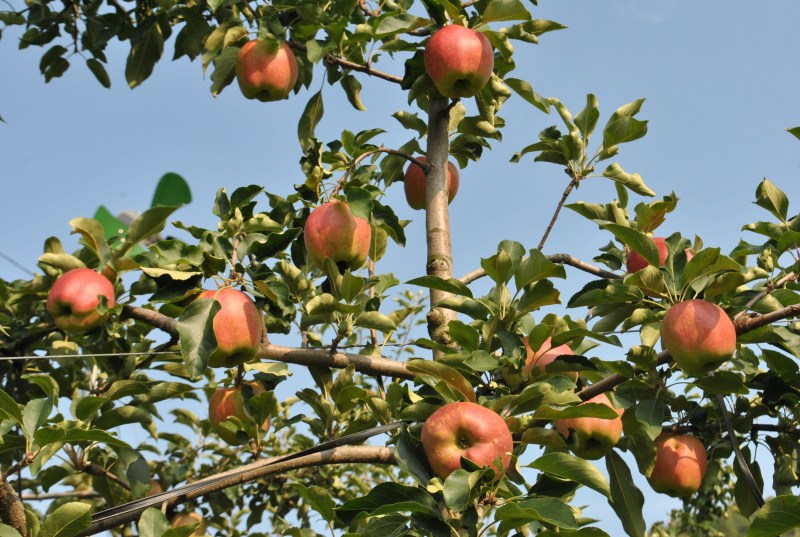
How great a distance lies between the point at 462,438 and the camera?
190 centimetres

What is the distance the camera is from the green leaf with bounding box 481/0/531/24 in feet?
9.17

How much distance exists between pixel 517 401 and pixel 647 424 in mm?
332

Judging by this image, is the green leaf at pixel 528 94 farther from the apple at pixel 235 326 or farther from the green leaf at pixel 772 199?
the apple at pixel 235 326

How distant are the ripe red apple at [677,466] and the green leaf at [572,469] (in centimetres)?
89

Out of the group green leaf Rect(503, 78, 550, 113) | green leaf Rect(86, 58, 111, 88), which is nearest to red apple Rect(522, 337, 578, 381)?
green leaf Rect(503, 78, 550, 113)

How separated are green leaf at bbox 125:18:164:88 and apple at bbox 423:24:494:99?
1898 millimetres

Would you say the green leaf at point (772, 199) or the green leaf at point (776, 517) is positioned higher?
the green leaf at point (772, 199)

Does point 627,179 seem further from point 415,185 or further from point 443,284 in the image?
point 443,284

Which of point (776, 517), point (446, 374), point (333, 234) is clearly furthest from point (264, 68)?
point (776, 517)

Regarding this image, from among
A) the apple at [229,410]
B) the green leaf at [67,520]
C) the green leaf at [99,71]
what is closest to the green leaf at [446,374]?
the green leaf at [67,520]

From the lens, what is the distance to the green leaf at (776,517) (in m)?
1.79

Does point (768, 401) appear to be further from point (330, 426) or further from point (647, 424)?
point (330, 426)

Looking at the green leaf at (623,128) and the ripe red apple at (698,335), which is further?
the green leaf at (623,128)

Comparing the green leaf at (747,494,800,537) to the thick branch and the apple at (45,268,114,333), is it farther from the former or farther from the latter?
the apple at (45,268,114,333)
